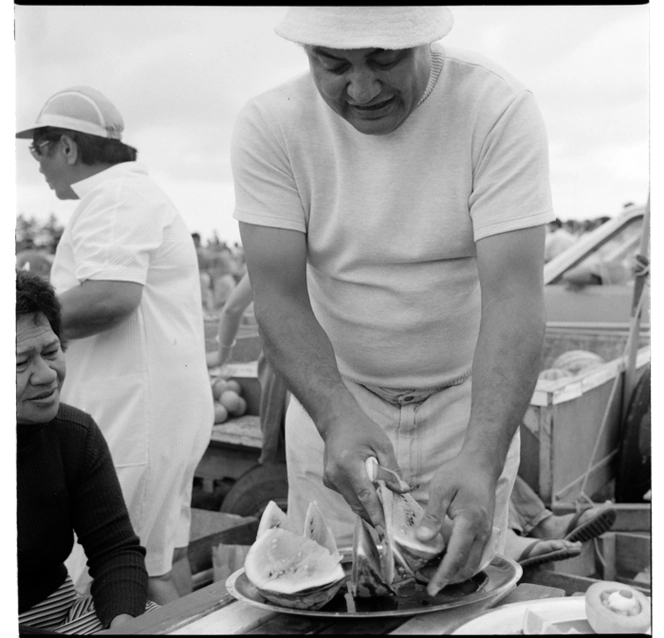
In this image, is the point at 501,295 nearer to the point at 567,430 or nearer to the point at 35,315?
the point at 35,315

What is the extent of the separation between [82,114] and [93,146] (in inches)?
4.6

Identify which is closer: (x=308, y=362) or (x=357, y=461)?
(x=357, y=461)

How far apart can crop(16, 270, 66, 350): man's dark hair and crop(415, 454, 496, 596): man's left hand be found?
1195 mm

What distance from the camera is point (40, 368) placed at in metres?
2.19

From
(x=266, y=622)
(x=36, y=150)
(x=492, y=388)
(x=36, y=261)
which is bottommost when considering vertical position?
(x=266, y=622)

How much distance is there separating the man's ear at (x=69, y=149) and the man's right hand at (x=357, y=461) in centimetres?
143

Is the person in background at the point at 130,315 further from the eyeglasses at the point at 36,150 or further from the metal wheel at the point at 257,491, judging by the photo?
the metal wheel at the point at 257,491

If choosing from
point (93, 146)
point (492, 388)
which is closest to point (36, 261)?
point (93, 146)

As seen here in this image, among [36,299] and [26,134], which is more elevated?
[26,134]

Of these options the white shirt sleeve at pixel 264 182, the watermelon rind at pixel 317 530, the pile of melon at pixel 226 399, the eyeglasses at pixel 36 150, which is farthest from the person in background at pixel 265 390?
the watermelon rind at pixel 317 530

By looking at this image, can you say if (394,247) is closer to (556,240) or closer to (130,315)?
(130,315)

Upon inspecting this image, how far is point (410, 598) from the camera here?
1603mm

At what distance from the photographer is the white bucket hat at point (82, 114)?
2574 mm

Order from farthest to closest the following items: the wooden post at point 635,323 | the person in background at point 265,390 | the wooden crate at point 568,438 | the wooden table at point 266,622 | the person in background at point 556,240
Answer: the person in background at point 556,240 → the person in background at point 265,390 → the wooden crate at point 568,438 → the wooden post at point 635,323 → the wooden table at point 266,622
